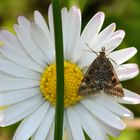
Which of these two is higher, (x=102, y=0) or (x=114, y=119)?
(x=102, y=0)

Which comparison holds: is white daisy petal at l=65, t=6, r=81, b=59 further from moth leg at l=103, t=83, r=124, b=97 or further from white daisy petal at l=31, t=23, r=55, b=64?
moth leg at l=103, t=83, r=124, b=97

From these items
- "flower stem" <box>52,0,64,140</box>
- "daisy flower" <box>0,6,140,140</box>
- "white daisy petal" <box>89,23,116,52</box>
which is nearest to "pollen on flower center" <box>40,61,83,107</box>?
"daisy flower" <box>0,6,140,140</box>

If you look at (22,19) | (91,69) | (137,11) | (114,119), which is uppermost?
(137,11)

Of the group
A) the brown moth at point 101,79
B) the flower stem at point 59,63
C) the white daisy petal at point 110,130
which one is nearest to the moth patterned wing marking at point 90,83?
the brown moth at point 101,79

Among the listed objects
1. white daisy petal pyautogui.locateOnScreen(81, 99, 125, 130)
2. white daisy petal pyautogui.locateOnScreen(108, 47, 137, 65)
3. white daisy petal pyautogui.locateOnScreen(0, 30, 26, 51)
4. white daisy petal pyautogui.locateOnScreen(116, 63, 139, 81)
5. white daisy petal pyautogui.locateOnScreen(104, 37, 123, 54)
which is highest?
white daisy petal pyautogui.locateOnScreen(0, 30, 26, 51)

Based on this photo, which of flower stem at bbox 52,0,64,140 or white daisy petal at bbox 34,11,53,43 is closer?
flower stem at bbox 52,0,64,140

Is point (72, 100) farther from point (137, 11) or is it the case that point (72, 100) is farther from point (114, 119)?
point (137, 11)

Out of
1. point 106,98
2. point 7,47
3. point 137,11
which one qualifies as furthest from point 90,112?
point 137,11
